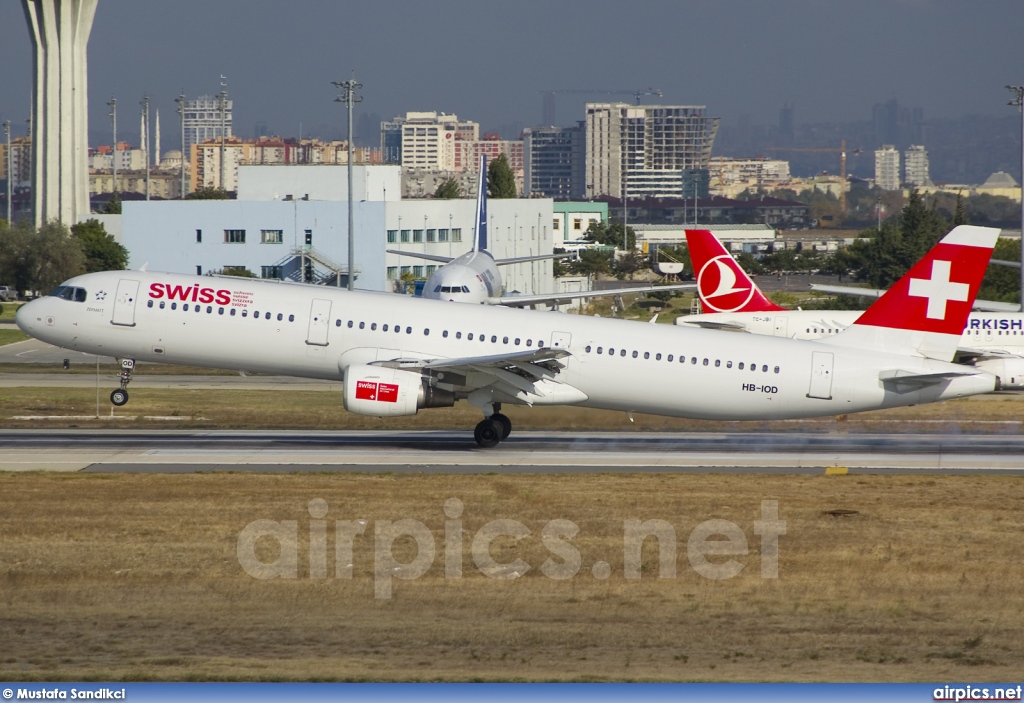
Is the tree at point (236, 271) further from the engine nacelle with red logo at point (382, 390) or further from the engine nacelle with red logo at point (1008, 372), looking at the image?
the engine nacelle with red logo at point (1008, 372)

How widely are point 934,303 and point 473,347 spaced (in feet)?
41.9

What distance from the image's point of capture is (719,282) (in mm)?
56062

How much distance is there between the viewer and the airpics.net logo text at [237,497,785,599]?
23.3 meters

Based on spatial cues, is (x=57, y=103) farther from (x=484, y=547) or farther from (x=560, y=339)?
(x=484, y=547)

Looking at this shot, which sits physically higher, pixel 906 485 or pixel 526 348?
pixel 526 348

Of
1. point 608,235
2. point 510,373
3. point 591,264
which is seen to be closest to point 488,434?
point 510,373

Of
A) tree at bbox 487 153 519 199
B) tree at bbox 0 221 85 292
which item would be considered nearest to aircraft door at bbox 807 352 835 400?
tree at bbox 0 221 85 292

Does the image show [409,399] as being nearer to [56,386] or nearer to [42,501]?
[42,501]

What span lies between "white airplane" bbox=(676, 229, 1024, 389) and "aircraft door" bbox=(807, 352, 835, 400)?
1794cm

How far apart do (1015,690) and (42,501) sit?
21591mm

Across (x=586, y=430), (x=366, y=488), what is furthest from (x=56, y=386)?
(x=366, y=488)

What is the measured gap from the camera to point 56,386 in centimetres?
5222

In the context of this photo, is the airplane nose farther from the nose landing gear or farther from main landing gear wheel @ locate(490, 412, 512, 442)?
main landing gear wheel @ locate(490, 412, 512, 442)

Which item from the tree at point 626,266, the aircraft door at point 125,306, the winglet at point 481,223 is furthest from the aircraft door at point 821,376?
the tree at point 626,266
